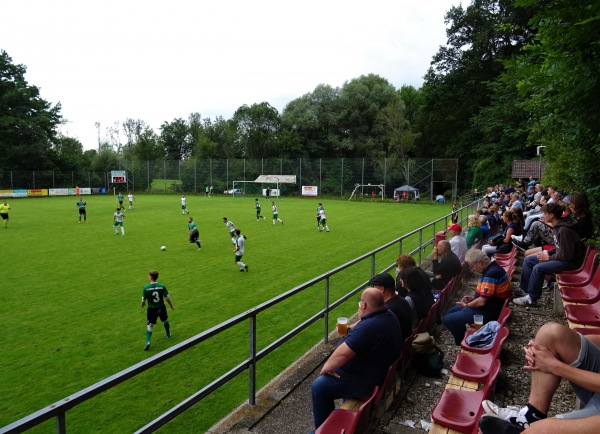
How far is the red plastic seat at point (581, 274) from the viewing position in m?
6.34

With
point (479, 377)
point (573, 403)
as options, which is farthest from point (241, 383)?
point (573, 403)


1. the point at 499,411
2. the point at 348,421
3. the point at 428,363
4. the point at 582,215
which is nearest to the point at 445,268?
the point at 428,363

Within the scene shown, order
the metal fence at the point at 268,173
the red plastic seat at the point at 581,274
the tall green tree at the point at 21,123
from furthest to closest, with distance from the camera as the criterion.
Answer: the tall green tree at the point at 21,123
the metal fence at the point at 268,173
the red plastic seat at the point at 581,274

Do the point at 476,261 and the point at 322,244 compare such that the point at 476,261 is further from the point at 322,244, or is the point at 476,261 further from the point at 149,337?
the point at 322,244

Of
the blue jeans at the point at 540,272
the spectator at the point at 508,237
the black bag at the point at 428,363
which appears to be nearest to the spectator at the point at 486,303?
the black bag at the point at 428,363

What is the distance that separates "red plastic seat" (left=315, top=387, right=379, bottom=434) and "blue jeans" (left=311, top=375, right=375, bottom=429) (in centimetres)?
20

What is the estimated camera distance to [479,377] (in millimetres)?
3930

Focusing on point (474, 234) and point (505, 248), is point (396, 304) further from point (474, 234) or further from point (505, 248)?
point (474, 234)

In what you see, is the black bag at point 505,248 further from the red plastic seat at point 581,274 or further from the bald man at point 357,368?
the bald man at point 357,368

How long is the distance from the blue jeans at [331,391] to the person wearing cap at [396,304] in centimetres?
112

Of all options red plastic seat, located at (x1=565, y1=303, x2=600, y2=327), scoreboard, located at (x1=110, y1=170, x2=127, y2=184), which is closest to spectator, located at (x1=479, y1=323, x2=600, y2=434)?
red plastic seat, located at (x1=565, y1=303, x2=600, y2=327)

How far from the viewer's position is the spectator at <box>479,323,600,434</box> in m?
2.45

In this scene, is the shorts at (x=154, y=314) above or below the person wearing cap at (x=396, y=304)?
below

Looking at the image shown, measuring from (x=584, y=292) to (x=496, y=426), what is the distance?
4196mm
